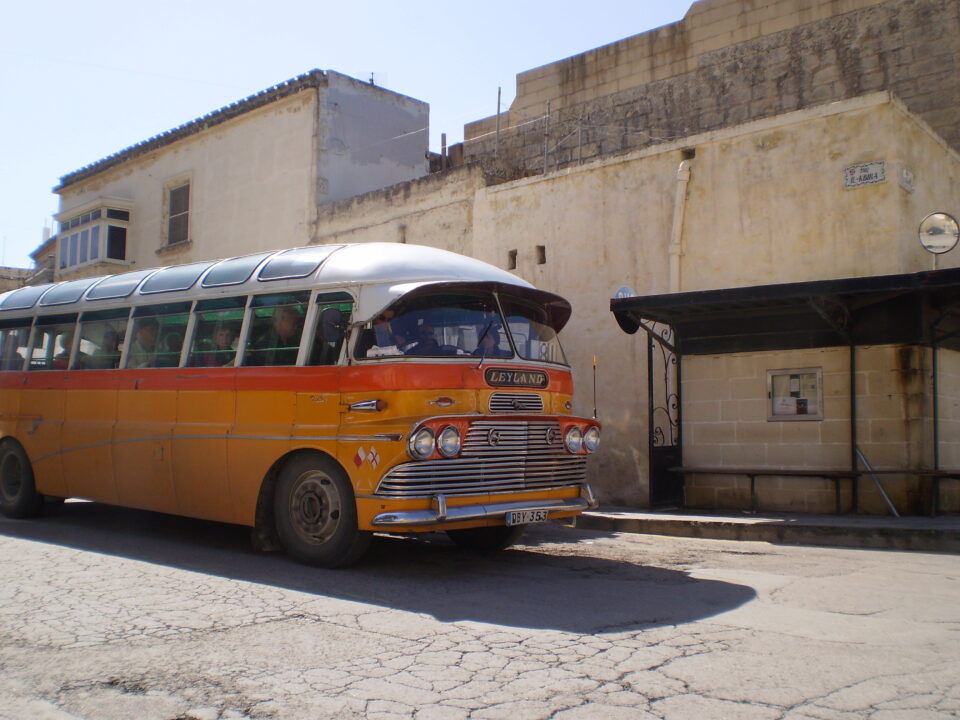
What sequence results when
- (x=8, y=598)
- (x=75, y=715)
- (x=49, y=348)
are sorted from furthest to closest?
1. (x=49, y=348)
2. (x=8, y=598)
3. (x=75, y=715)

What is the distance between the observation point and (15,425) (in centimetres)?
1088

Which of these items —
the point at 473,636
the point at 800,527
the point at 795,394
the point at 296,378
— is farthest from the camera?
the point at 795,394

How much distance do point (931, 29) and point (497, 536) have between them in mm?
12154

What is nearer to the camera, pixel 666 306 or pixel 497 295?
pixel 497 295

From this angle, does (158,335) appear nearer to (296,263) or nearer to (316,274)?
(296,263)

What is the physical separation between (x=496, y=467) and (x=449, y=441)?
1.78 feet

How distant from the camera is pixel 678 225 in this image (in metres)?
13.1

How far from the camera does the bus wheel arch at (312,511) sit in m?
7.11

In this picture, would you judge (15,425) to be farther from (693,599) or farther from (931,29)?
(931,29)

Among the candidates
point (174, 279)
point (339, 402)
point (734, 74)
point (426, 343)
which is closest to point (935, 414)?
point (426, 343)

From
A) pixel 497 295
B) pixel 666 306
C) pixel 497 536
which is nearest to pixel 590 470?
pixel 666 306

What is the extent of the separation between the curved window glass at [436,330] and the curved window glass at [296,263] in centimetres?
103

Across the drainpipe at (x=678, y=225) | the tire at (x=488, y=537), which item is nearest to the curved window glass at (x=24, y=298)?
the tire at (x=488, y=537)

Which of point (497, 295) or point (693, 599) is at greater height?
point (497, 295)
